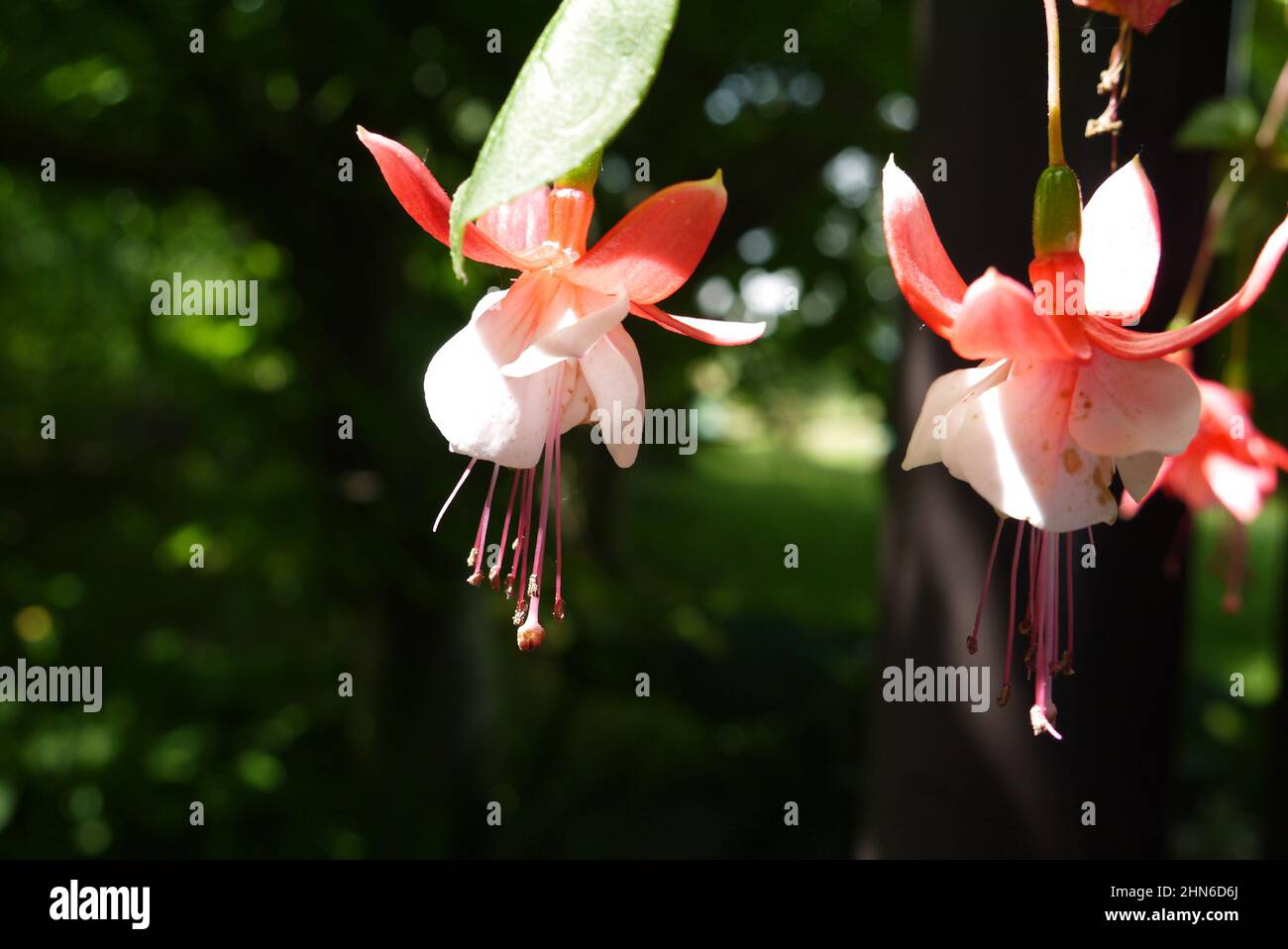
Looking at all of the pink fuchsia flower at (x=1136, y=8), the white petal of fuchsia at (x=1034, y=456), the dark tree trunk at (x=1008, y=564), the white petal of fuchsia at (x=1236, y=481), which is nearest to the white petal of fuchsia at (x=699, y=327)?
the white petal of fuchsia at (x=1034, y=456)

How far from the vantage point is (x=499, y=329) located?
0.51 m

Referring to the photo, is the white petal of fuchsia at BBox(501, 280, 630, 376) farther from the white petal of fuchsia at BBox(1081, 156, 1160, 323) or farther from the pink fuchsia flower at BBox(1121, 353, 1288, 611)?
the pink fuchsia flower at BBox(1121, 353, 1288, 611)

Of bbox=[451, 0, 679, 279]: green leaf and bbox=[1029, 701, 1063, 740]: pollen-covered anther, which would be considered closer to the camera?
bbox=[451, 0, 679, 279]: green leaf

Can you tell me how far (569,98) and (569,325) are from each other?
13cm

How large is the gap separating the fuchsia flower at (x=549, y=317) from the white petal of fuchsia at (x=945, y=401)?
10cm

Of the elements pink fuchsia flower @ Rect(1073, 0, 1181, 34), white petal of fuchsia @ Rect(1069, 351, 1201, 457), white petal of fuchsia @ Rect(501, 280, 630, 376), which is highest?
pink fuchsia flower @ Rect(1073, 0, 1181, 34)

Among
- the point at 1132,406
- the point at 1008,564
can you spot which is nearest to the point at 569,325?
the point at 1132,406

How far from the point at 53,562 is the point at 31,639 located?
75 centimetres

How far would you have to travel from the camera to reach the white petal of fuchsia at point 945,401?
490 millimetres

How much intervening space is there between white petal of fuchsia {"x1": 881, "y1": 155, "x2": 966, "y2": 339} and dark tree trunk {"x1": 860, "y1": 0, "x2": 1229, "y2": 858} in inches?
17.6

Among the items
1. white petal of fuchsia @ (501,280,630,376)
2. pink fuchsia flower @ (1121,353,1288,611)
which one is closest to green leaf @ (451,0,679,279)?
white petal of fuchsia @ (501,280,630,376)

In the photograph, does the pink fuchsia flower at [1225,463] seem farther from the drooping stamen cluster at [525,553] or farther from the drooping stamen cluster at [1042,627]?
the drooping stamen cluster at [525,553]

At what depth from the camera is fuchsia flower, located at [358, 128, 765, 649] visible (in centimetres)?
46

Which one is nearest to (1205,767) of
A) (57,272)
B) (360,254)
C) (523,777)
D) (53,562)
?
(523,777)
